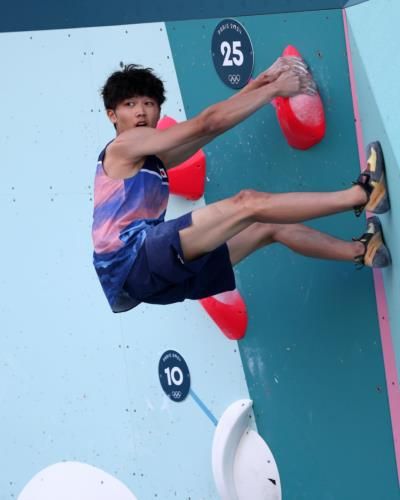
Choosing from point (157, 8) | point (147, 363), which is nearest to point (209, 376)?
point (147, 363)

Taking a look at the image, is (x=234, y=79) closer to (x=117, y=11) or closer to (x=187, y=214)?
(x=117, y=11)

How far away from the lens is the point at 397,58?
3271mm

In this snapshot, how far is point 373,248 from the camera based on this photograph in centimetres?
355

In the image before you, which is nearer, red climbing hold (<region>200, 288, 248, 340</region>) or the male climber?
the male climber

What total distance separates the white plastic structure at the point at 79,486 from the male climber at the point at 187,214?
0.85 m

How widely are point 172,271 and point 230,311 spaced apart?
549 millimetres

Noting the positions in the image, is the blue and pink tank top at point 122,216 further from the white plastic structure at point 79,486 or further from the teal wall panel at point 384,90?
the white plastic structure at point 79,486

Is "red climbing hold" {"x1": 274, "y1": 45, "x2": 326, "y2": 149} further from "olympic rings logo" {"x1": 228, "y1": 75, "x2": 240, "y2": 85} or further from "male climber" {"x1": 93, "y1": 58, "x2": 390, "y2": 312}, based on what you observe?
"olympic rings logo" {"x1": 228, "y1": 75, "x2": 240, "y2": 85}

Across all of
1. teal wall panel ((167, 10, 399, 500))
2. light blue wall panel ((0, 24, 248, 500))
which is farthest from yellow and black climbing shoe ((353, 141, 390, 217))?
light blue wall panel ((0, 24, 248, 500))

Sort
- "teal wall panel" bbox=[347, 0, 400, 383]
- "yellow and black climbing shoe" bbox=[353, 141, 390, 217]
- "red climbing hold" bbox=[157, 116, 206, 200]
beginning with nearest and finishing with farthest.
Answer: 1. "teal wall panel" bbox=[347, 0, 400, 383]
2. "yellow and black climbing shoe" bbox=[353, 141, 390, 217]
3. "red climbing hold" bbox=[157, 116, 206, 200]

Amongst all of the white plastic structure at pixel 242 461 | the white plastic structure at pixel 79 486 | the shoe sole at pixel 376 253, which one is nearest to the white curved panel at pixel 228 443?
the white plastic structure at pixel 242 461

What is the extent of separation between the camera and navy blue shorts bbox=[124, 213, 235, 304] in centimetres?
344

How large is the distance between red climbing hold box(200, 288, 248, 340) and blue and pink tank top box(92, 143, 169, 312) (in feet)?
1.34

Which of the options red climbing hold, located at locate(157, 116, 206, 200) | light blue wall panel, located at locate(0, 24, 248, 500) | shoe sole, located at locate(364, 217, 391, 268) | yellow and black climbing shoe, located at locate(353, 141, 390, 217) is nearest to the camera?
yellow and black climbing shoe, located at locate(353, 141, 390, 217)
